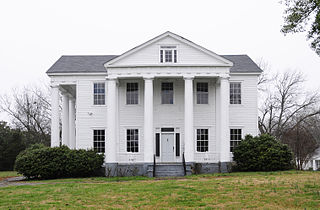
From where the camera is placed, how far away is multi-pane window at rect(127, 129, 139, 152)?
27.3m

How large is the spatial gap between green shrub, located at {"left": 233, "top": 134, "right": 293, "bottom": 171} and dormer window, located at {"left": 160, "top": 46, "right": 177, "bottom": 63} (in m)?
7.65

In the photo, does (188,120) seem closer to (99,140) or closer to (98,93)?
(99,140)

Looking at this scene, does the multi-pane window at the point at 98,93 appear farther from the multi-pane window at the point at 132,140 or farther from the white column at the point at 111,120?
the multi-pane window at the point at 132,140

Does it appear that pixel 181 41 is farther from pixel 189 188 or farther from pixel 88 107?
pixel 189 188

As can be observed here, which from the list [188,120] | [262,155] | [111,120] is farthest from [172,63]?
[262,155]

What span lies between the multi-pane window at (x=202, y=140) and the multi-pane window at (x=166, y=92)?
325cm

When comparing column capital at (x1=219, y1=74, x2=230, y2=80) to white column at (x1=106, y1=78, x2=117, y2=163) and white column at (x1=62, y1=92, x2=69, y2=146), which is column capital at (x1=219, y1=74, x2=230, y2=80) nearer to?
white column at (x1=106, y1=78, x2=117, y2=163)

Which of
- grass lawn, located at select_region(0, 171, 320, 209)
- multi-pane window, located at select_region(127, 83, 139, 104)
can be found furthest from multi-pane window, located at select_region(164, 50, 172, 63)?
grass lawn, located at select_region(0, 171, 320, 209)

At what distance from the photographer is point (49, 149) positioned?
2431 cm

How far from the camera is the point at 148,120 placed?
2525 centimetres

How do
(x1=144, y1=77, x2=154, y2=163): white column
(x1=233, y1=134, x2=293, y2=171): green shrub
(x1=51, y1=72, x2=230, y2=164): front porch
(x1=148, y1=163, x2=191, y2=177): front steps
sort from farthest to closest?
(x1=51, y1=72, x2=230, y2=164): front porch → (x1=144, y1=77, x2=154, y2=163): white column → (x1=233, y1=134, x2=293, y2=171): green shrub → (x1=148, y1=163, x2=191, y2=177): front steps

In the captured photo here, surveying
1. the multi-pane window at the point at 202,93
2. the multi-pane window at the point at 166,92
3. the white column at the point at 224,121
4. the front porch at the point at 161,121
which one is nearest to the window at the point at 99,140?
the front porch at the point at 161,121

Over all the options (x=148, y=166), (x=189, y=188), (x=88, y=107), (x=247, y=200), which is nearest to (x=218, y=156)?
(x=148, y=166)

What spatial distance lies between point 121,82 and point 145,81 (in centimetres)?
283
